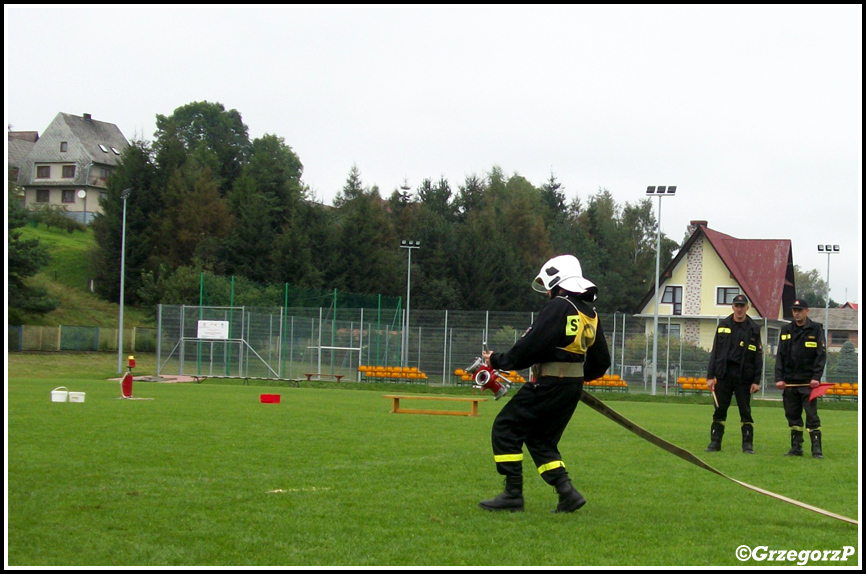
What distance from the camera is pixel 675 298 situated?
6381 cm

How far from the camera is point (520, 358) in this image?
7098 mm

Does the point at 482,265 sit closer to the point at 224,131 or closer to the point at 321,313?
the point at 321,313

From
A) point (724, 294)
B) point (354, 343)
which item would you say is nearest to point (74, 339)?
point (354, 343)

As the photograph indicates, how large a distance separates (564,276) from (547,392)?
953mm

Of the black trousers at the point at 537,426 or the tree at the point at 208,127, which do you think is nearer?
the black trousers at the point at 537,426

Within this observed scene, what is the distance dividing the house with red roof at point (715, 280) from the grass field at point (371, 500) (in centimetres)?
4971

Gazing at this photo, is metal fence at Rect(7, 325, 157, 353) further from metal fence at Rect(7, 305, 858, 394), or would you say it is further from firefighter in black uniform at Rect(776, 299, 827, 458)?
firefighter in black uniform at Rect(776, 299, 827, 458)

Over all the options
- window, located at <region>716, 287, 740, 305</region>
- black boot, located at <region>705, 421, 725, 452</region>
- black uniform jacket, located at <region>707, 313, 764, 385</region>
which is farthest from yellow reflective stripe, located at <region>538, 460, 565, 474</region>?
window, located at <region>716, 287, 740, 305</region>

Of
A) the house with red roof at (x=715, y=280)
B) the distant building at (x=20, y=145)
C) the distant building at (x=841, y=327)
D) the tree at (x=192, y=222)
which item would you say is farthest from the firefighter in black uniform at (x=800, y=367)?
the distant building at (x=20, y=145)

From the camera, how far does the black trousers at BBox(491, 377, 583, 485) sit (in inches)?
282

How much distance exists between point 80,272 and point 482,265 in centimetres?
2943

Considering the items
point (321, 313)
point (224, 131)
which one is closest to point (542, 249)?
point (224, 131)

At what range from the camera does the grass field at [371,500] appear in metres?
5.56

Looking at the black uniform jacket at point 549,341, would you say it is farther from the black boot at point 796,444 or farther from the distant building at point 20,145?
the distant building at point 20,145
